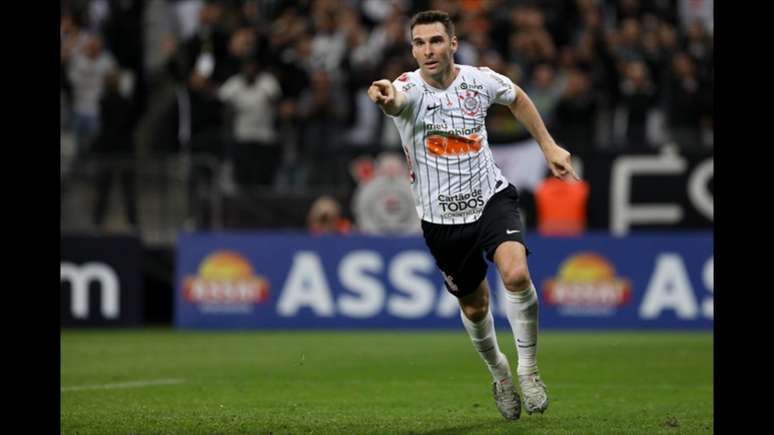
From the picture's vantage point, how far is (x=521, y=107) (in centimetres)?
940

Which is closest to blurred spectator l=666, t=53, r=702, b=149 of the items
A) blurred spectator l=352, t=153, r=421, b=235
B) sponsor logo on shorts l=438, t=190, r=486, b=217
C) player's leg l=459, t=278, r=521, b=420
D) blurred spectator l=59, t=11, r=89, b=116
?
blurred spectator l=352, t=153, r=421, b=235

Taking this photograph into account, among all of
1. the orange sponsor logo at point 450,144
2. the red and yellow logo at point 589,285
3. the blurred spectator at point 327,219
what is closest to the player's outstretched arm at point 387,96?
the orange sponsor logo at point 450,144

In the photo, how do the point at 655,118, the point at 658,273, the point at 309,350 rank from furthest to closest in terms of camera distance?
the point at 655,118 → the point at 658,273 → the point at 309,350

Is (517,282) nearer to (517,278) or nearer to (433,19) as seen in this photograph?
(517,278)

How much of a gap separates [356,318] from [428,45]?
35.7ft

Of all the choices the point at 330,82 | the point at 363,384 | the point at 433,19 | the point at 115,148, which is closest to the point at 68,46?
the point at 115,148

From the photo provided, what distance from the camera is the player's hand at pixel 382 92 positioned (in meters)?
8.31

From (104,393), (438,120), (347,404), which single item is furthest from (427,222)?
(104,393)

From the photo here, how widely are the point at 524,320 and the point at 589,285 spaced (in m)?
10.5

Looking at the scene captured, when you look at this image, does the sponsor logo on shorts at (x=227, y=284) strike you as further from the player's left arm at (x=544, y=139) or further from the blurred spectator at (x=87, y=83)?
the player's left arm at (x=544, y=139)

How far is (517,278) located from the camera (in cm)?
898

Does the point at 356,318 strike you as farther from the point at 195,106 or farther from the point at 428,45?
the point at 428,45

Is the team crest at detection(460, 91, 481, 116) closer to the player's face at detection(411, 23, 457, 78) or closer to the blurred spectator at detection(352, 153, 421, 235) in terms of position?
the player's face at detection(411, 23, 457, 78)
